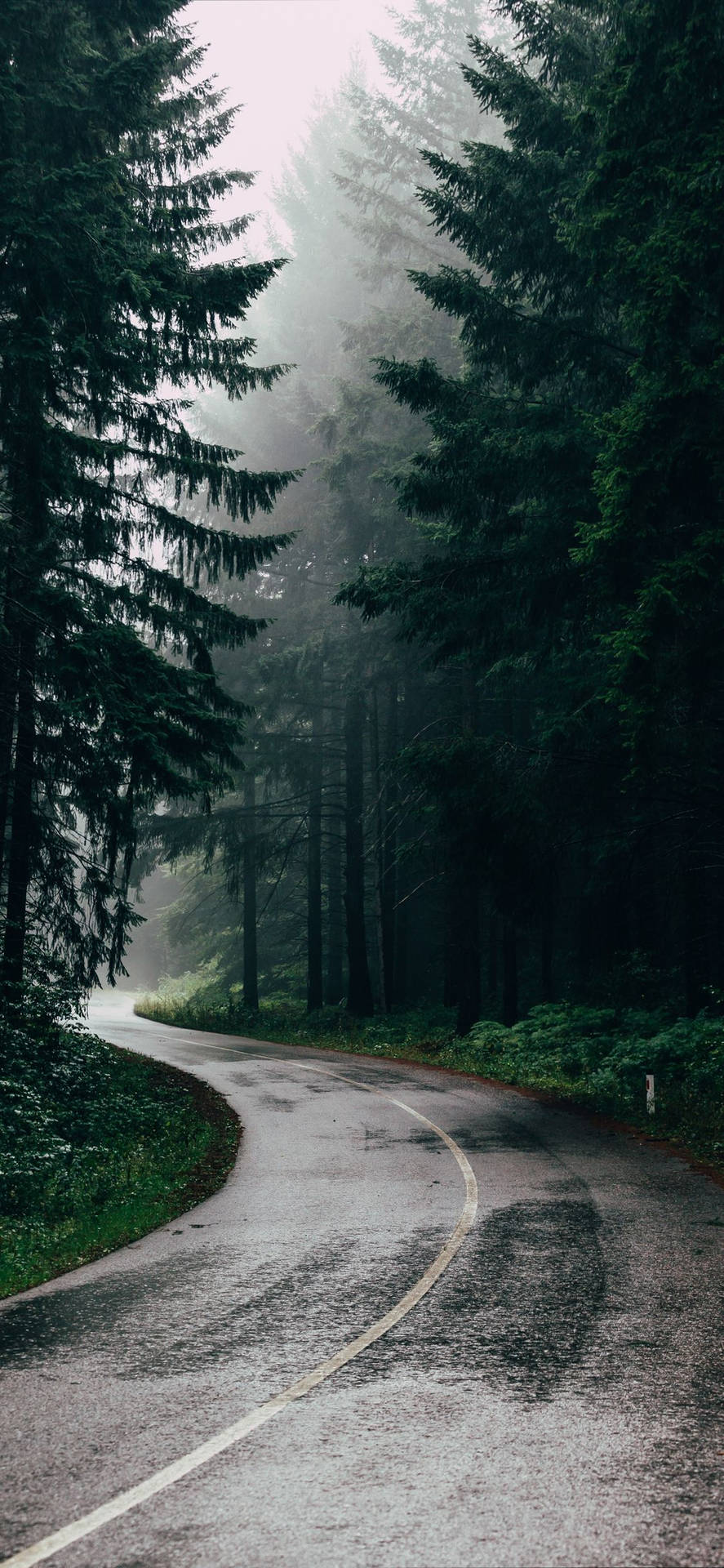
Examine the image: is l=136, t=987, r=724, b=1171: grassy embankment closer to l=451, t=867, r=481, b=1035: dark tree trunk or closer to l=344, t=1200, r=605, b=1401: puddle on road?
l=451, t=867, r=481, b=1035: dark tree trunk

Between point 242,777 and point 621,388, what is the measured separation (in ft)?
76.0

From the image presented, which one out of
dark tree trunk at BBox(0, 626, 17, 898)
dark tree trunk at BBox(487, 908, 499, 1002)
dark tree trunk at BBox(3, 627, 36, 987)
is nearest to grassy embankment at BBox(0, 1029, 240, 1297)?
dark tree trunk at BBox(3, 627, 36, 987)

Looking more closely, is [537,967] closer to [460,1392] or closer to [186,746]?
[186,746]

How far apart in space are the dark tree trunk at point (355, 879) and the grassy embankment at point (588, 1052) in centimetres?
80

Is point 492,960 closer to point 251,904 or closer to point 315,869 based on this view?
point 315,869

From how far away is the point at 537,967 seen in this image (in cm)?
3466

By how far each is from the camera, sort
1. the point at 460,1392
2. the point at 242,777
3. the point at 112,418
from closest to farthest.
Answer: the point at 460,1392, the point at 112,418, the point at 242,777

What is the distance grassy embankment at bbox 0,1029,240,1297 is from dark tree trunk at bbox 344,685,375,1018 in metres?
13.5

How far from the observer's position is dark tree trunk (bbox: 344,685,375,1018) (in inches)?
1239

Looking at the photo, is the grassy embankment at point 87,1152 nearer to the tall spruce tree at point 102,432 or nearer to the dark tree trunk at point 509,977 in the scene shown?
the tall spruce tree at point 102,432

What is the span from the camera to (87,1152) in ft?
39.3

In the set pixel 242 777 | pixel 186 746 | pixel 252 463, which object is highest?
pixel 252 463

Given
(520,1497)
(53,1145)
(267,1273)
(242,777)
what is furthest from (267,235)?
(520,1497)

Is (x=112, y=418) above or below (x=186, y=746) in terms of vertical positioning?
above
